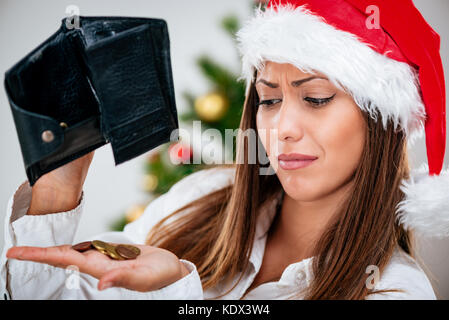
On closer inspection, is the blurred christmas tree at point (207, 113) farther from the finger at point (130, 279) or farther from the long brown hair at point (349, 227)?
the finger at point (130, 279)

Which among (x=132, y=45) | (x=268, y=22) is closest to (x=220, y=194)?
(x=268, y=22)

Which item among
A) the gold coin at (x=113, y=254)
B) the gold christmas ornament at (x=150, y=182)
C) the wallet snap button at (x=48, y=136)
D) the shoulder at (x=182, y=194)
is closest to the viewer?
the wallet snap button at (x=48, y=136)

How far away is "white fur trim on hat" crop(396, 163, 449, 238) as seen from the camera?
0.92 meters

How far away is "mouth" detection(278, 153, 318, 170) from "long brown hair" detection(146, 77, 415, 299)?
0.46ft

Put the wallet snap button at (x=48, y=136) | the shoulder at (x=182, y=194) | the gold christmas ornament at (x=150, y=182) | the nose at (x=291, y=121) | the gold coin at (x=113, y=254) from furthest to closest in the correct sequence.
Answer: the gold christmas ornament at (x=150, y=182) → the shoulder at (x=182, y=194) → the nose at (x=291, y=121) → the gold coin at (x=113, y=254) → the wallet snap button at (x=48, y=136)

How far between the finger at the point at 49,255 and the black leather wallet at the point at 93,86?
125 mm

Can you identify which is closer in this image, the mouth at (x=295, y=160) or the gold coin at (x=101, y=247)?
the gold coin at (x=101, y=247)

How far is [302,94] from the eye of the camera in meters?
0.89

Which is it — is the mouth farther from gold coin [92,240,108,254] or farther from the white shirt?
gold coin [92,240,108,254]

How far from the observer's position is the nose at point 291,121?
89 cm

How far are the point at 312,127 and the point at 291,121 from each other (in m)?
0.05

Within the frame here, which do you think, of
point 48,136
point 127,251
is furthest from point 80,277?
point 48,136

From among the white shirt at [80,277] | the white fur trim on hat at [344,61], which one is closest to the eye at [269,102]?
the white fur trim on hat at [344,61]

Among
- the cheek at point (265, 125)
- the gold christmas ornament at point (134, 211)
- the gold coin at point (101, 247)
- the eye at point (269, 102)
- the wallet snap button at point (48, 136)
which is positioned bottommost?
the gold christmas ornament at point (134, 211)
